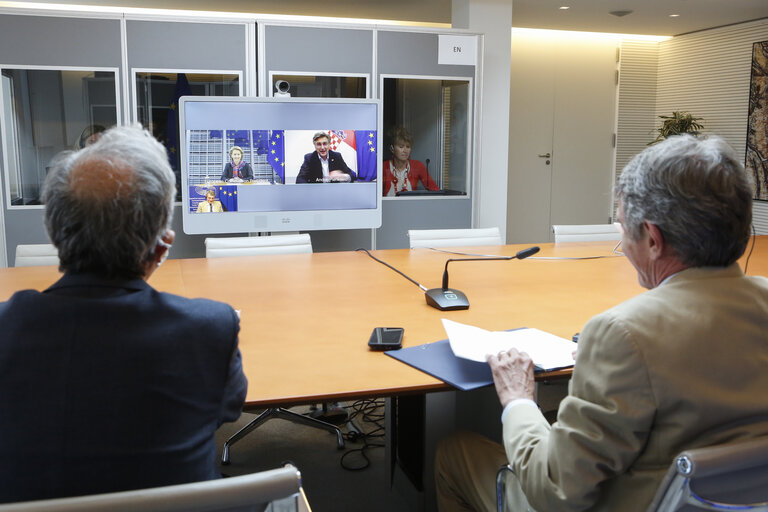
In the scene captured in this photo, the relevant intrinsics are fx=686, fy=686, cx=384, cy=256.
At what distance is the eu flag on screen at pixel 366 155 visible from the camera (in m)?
5.07

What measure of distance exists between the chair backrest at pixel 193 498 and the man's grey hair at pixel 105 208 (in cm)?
41

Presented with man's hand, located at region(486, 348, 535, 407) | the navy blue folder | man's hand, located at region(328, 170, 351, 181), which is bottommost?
the navy blue folder

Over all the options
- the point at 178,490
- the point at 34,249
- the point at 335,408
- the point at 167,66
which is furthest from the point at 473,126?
the point at 178,490

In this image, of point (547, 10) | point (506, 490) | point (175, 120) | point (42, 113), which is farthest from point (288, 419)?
point (547, 10)

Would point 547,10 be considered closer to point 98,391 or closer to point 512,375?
point 512,375

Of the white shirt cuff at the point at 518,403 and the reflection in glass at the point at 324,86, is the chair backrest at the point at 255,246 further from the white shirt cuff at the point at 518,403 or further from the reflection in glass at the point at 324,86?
the white shirt cuff at the point at 518,403

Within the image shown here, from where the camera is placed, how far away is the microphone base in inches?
90.7

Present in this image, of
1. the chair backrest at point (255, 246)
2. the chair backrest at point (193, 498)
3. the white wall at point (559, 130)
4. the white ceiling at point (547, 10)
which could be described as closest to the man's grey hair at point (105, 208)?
the chair backrest at point (193, 498)

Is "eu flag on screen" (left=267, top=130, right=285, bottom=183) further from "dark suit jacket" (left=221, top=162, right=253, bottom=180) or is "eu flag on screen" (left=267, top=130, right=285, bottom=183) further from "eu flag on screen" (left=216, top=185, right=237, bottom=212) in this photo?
"eu flag on screen" (left=216, top=185, right=237, bottom=212)

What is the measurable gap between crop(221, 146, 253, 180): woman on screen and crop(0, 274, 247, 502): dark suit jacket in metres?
3.74

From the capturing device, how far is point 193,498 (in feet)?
2.98

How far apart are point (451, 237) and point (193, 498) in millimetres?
3018

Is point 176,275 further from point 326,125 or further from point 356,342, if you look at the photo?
point 326,125

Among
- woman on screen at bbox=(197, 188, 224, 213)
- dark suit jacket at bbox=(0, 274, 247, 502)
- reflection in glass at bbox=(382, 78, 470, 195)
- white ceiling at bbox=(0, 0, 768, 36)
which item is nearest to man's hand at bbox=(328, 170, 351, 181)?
reflection in glass at bbox=(382, 78, 470, 195)
